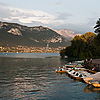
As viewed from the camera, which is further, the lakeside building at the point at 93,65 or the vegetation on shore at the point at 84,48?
the vegetation on shore at the point at 84,48

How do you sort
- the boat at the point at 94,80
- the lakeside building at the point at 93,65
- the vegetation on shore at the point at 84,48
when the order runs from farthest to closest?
the vegetation on shore at the point at 84,48 < the lakeside building at the point at 93,65 < the boat at the point at 94,80

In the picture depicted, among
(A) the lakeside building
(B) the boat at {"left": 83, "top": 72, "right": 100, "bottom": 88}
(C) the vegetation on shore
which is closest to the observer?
(B) the boat at {"left": 83, "top": 72, "right": 100, "bottom": 88}

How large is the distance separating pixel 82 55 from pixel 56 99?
95.7 metres

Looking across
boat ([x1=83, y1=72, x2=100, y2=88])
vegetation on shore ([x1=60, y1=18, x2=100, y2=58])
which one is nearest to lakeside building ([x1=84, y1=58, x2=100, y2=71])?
boat ([x1=83, y1=72, x2=100, y2=88])

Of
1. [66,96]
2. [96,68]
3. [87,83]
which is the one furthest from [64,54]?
[66,96]

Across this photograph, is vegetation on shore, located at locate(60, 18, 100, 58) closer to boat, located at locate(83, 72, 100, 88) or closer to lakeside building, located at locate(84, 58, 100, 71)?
lakeside building, located at locate(84, 58, 100, 71)

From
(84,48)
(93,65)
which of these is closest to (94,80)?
(93,65)

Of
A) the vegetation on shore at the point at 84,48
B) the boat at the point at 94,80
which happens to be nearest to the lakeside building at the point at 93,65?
the boat at the point at 94,80

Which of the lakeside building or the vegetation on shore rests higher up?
the vegetation on shore

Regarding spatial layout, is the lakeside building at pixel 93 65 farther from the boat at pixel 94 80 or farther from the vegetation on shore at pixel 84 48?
the vegetation on shore at pixel 84 48

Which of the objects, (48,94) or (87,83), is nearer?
(48,94)

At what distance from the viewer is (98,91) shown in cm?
2548

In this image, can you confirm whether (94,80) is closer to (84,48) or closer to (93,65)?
(93,65)

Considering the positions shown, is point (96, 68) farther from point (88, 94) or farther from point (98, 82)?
point (88, 94)
